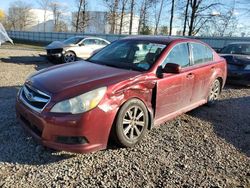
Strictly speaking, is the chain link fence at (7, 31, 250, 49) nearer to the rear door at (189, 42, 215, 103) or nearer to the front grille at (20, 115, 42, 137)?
the rear door at (189, 42, 215, 103)

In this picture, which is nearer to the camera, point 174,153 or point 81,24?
point 174,153

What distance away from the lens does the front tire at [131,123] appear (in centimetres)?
356

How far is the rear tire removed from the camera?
19.6 feet

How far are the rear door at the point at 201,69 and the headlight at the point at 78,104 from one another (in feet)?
7.68

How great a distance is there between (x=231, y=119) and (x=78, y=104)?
3561 millimetres

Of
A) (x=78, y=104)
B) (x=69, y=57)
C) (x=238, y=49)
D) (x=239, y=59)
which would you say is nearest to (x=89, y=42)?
(x=69, y=57)

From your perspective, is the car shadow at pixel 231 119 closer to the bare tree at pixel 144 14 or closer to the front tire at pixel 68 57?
the front tire at pixel 68 57

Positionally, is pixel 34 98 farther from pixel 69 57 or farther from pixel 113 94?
pixel 69 57

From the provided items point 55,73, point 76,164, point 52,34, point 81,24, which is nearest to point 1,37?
point 55,73

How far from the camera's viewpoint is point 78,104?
10.6 feet

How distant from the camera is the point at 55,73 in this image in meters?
4.03

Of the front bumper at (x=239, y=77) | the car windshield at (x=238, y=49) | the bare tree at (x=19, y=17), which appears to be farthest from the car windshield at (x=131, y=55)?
the bare tree at (x=19, y=17)

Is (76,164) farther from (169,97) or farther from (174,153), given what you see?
(169,97)

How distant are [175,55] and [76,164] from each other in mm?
2436
